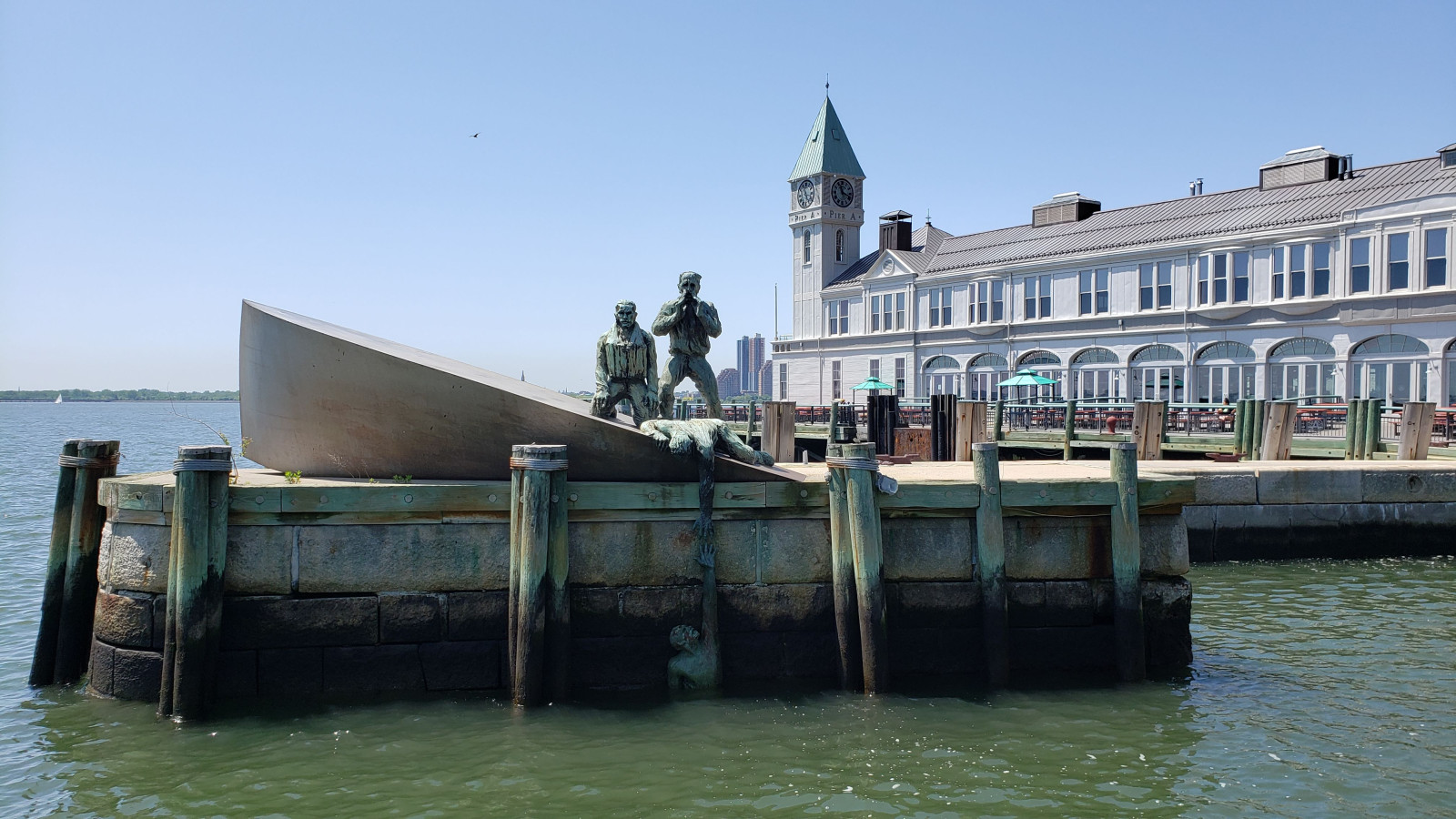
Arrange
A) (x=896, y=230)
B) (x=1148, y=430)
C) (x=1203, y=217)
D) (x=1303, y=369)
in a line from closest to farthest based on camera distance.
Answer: (x=1148, y=430)
(x=1303, y=369)
(x=1203, y=217)
(x=896, y=230)

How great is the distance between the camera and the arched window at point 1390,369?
98.9 ft

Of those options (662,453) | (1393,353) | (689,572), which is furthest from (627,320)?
(1393,353)

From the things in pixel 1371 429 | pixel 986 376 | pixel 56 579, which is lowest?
pixel 56 579

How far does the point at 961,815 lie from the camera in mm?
6434

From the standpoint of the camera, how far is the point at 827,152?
5388 centimetres

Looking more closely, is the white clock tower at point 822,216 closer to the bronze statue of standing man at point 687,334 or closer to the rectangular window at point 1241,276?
the rectangular window at point 1241,276

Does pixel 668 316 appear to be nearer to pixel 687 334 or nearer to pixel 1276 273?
pixel 687 334

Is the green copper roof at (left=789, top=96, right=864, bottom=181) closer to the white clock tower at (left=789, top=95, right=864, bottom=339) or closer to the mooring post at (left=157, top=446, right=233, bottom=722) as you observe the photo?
the white clock tower at (left=789, top=95, right=864, bottom=339)

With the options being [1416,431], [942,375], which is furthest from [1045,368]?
[1416,431]

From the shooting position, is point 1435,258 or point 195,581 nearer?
point 195,581

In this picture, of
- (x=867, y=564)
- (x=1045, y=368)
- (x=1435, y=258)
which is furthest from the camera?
(x=1045, y=368)

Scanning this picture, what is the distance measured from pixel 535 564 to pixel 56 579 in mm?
4286

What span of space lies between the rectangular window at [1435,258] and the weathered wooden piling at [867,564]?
29.0 meters

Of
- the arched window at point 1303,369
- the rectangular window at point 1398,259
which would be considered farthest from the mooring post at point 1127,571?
the rectangular window at point 1398,259
